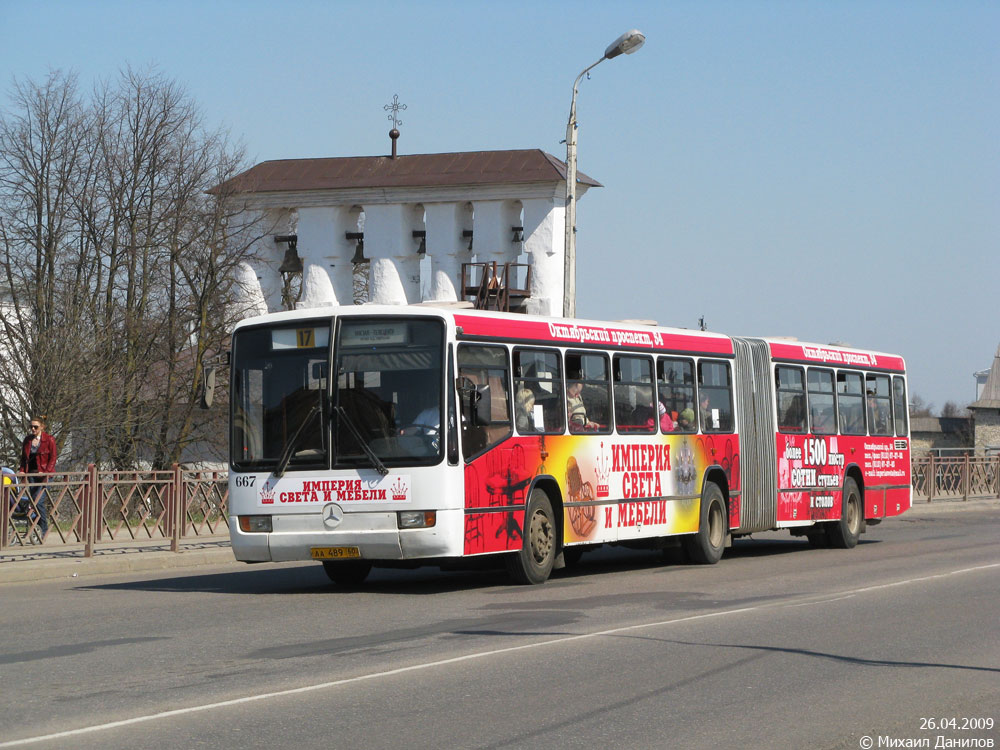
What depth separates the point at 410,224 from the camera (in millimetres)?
47250

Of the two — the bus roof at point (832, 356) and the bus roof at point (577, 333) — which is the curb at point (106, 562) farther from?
the bus roof at point (832, 356)

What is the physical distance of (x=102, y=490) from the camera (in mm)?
20266

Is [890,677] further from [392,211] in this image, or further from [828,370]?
[392,211]

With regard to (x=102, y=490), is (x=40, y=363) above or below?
above

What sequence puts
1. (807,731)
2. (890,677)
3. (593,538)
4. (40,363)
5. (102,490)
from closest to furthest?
A: (807,731), (890,677), (593,538), (102,490), (40,363)

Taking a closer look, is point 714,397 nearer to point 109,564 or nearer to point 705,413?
point 705,413

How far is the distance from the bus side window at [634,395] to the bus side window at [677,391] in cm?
25

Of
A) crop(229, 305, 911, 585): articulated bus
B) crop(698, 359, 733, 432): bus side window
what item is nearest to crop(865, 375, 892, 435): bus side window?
crop(229, 305, 911, 585): articulated bus

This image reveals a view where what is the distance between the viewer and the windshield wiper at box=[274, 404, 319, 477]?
14.9 metres

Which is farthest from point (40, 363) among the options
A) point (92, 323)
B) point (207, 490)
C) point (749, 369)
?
point (749, 369)

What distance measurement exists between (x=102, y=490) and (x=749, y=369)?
9.56 m

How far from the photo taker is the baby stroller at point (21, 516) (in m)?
19.5

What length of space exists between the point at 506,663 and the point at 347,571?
715 cm

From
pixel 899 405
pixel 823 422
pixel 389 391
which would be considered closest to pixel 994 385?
pixel 899 405
